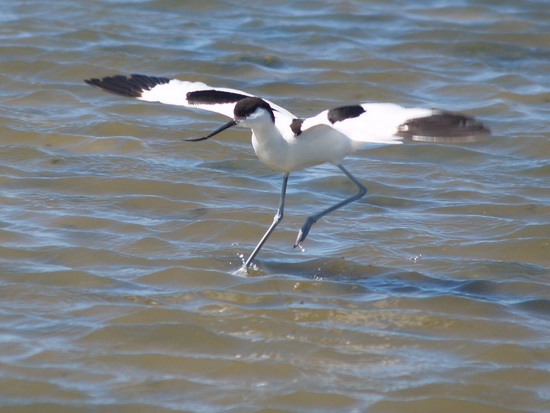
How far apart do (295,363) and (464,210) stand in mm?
2639

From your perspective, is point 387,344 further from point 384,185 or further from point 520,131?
point 520,131

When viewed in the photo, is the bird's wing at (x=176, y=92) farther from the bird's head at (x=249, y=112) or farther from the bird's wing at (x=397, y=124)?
the bird's wing at (x=397, y=124)

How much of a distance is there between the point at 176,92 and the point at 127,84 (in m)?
0.35

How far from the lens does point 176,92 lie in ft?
22.1

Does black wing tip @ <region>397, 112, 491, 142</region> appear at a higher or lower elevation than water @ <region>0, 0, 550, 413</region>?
higher

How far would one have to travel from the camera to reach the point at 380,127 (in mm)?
5578

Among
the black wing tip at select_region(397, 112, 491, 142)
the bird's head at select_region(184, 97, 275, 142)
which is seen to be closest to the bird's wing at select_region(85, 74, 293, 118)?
the bird's head at select_region(184, 97, 275, 142)

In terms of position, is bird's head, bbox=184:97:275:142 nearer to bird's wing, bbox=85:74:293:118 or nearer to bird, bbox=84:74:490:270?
bird, bbox=84:74:490:270

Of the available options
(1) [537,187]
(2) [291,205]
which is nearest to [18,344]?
(2) [291,205]

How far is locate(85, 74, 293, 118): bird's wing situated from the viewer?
6492mm

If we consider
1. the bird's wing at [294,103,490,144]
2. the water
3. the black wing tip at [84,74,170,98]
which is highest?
the black wing tip at [84,74,170,98]

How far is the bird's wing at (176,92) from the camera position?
649cm

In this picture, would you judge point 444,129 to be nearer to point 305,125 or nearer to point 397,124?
point 397,124

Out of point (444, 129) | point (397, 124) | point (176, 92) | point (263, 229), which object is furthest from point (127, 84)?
point (444, 129)
